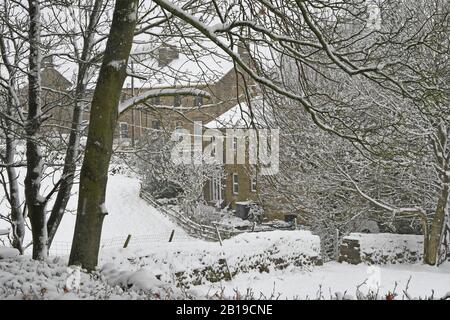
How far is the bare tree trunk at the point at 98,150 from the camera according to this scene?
4992mm

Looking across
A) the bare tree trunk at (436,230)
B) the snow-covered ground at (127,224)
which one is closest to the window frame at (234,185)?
the snow-covered ground at (127,224)

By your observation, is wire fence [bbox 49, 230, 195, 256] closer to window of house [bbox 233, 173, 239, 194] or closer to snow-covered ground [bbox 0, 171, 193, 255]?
snow-covered ground [bbox 0, 171, 193, 255]

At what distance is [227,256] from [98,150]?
935 cm

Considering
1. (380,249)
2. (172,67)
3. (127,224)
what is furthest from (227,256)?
(127,224)

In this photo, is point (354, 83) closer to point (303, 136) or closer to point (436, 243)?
point (303, 136)

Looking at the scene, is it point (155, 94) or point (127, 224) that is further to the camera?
point (127, 224)

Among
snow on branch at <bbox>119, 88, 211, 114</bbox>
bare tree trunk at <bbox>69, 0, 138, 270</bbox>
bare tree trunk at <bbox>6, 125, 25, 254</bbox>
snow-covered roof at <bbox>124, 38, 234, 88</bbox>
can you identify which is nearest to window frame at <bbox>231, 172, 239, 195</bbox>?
snow-covered roof at <bbox>124, 38, 234, 88</bbox>

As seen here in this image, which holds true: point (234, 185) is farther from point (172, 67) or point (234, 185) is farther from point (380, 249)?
point (172, 67)

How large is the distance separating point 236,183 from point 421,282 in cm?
1605

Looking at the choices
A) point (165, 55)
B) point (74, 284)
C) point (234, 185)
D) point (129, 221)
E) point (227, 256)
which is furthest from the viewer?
point (234, 185)

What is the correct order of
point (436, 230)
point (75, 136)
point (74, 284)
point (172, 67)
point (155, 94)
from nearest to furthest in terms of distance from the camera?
point (74, 284) → point (155, 94) → point (172, 67) → point (75, 136) → point (436, 230)

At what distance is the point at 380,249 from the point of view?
15.9 meters

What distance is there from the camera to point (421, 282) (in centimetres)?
1219
